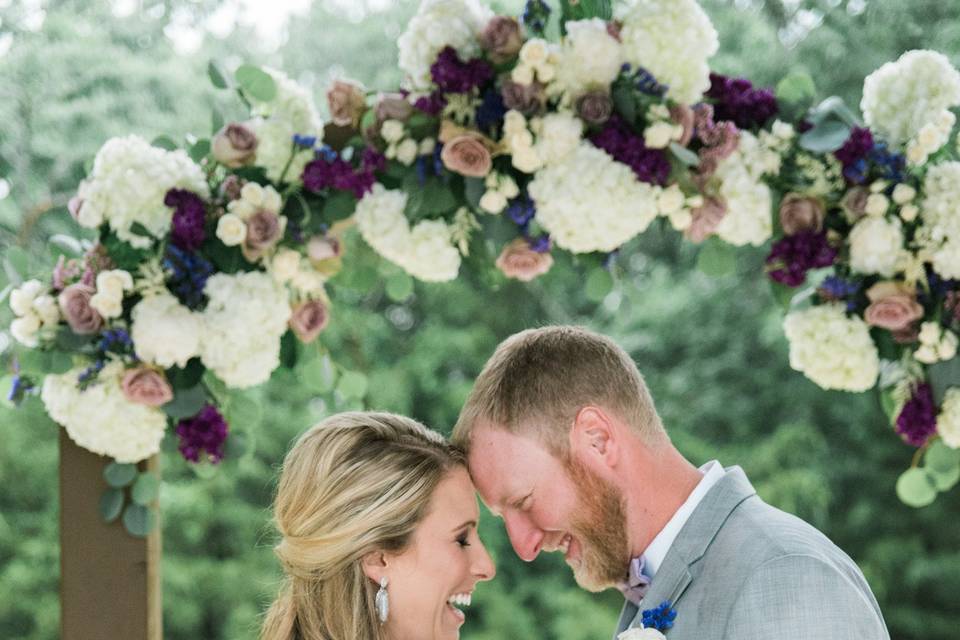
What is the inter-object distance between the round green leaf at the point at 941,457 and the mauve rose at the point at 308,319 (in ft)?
5.27

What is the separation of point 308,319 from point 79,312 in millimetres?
538

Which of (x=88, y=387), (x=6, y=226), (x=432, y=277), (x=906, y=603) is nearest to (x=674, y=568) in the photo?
(x=432, y=277)

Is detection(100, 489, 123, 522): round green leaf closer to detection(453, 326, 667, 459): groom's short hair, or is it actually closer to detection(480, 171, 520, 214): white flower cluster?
detection(453, 326, 667, 459): groom's short hair

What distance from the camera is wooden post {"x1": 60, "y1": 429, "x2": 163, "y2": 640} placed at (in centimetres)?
305

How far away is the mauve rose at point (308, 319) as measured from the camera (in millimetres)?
3059

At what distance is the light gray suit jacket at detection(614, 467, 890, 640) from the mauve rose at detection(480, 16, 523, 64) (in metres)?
1.09

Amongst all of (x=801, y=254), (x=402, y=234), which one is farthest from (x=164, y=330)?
(x=801, y=254)

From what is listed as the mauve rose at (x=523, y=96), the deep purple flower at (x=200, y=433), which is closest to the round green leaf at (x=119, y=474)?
the deep purple flower at (x=200, y=433)

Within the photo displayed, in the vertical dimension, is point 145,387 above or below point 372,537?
above

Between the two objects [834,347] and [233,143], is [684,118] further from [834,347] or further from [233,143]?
[233,143]

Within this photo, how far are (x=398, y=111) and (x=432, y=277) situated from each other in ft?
1.34

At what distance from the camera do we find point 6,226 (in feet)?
20.1

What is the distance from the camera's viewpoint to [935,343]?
3.02 meters

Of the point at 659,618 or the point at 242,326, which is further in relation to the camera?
the point at 242,326
